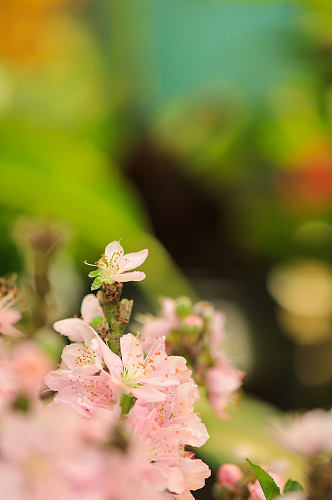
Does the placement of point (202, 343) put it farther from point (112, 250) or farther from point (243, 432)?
point (243, 432)

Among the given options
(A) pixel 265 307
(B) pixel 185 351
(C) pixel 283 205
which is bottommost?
(A) pixel 265 307


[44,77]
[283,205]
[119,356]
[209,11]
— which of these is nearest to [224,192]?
[283,205]

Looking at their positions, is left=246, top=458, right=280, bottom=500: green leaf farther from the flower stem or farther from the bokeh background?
the bokeh background

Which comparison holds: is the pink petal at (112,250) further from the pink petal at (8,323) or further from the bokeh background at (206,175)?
the bokeh background at (206,175)

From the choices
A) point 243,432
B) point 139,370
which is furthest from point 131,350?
Answer: point 243,432

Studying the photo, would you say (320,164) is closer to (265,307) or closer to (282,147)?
(282,147)

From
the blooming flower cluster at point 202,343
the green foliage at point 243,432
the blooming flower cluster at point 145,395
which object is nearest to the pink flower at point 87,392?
the blooming flower cluster at point 145,395
